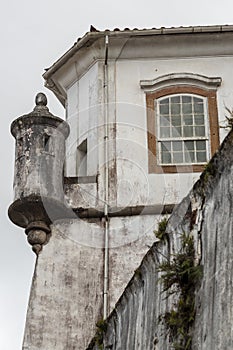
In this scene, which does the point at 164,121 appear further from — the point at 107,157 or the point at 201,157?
the point at 107,157

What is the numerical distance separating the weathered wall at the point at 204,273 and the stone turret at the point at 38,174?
7.15 m

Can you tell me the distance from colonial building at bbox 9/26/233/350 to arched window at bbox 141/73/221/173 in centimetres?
2

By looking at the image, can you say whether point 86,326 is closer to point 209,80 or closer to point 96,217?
point 96,217

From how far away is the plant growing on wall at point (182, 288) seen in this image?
9.53 meters

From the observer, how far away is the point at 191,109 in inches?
791

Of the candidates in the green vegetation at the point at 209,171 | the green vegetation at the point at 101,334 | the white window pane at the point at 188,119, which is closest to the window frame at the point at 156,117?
the white window pane at the point at 188,119

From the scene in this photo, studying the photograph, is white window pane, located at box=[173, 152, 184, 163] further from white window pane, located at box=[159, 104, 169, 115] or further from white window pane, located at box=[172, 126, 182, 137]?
white window pane, located at box=[159, 104, 169, 115]

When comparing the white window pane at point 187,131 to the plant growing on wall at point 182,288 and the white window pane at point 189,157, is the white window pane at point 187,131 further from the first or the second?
the plant growing on wall at point 182,288

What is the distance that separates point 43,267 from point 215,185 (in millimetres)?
9194

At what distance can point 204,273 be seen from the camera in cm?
946

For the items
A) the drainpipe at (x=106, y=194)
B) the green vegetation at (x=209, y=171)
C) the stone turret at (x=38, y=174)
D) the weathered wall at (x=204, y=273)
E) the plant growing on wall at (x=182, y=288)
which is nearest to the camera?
the weathered wall at (x=204, y=273)

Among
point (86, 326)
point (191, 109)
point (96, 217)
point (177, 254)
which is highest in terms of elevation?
point (191, 109)

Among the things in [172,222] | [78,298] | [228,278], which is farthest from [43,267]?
[228,278]

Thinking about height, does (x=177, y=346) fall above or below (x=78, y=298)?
below
